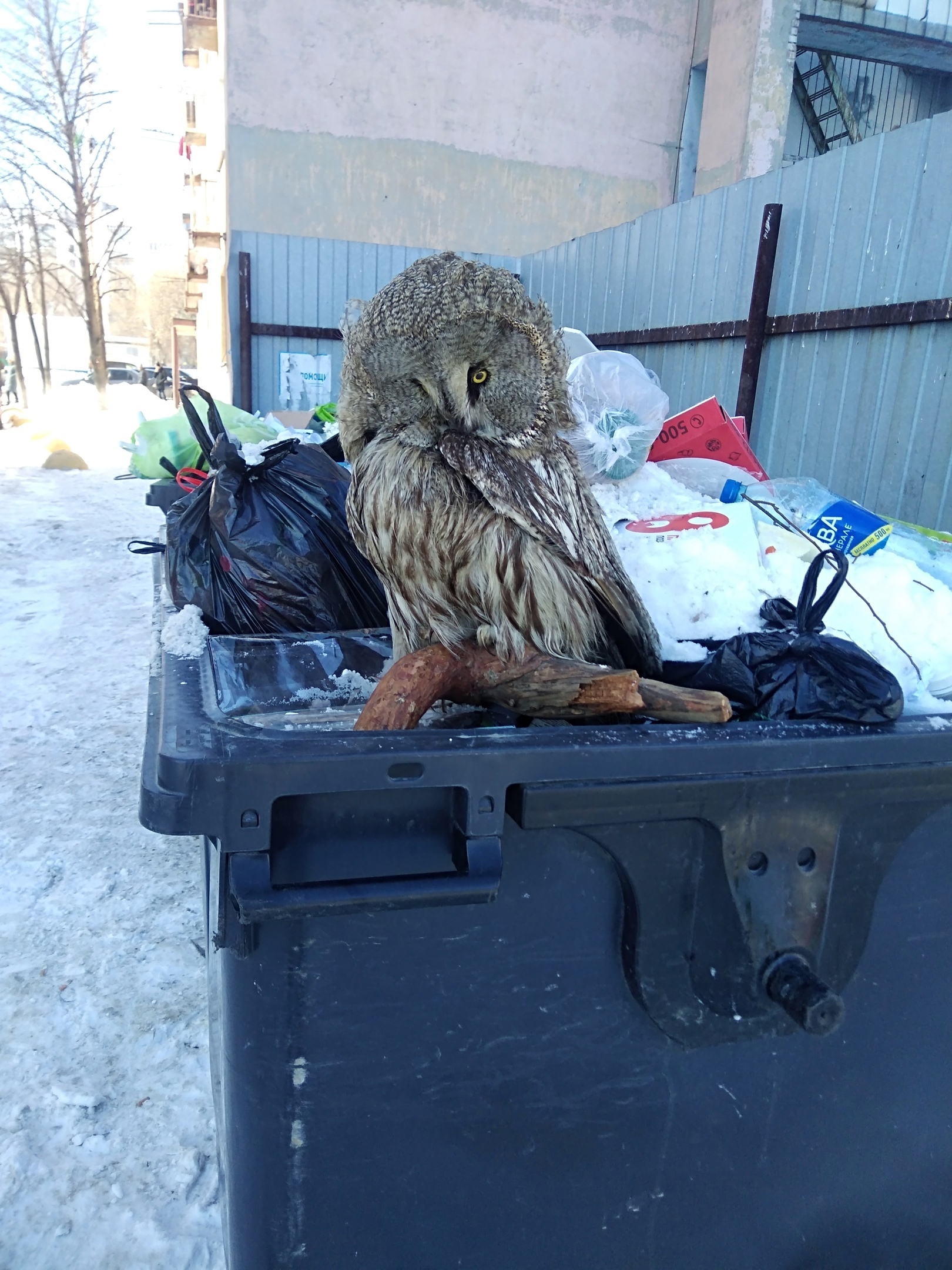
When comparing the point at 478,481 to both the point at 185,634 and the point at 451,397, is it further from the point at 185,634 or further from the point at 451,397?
the point at 185,634

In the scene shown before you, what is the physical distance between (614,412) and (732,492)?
0.69 meters

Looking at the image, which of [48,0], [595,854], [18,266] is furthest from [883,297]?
[18,266]

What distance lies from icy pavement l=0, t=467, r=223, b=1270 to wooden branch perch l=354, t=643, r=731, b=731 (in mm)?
1274

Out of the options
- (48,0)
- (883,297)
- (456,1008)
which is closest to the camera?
(456,1008)

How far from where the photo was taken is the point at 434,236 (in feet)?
40.4

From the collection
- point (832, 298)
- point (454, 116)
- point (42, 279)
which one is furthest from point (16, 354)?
point (832, 298)

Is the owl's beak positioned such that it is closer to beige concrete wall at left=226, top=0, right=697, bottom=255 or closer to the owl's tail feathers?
the owl's tail feathers

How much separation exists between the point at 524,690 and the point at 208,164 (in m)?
20.2

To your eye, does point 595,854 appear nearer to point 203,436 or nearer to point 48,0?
point 203,436

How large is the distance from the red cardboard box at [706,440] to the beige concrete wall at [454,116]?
10140mm

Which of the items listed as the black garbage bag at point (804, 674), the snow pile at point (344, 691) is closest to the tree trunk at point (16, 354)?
the snow pile at point (344, 691)

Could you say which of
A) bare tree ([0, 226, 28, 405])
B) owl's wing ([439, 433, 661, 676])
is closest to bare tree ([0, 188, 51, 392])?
bare tree ([0, 226, 28, 405])

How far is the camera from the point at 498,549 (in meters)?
1.65

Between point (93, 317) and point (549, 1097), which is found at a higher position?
point (93, 317)
